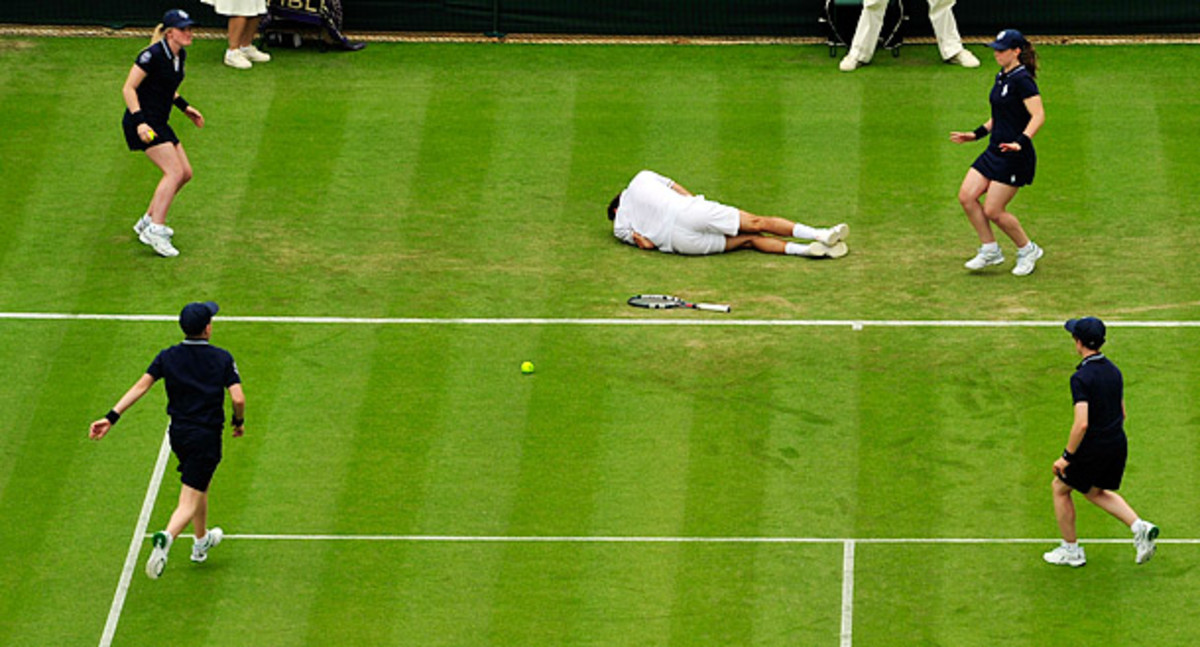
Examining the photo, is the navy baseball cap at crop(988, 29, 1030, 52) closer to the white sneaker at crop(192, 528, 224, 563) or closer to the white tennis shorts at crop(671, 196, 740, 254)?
the white tennis shorts at crop(671, 196, 740, 254)

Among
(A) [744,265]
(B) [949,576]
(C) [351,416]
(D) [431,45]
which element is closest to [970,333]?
(A) [744,265]

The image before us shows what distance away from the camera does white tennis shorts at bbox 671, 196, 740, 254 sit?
23.0 meters

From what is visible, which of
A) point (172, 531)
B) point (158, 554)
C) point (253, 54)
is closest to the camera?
point (158, 554)

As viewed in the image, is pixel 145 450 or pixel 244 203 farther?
pixel 244 203

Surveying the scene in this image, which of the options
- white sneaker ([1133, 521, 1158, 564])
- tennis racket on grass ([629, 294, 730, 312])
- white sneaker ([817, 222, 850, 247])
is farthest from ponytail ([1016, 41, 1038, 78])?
white sneaker ([1133, 521, 1158, 564])

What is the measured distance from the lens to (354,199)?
2458 cm

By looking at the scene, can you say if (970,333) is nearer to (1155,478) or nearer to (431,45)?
(1155,478)

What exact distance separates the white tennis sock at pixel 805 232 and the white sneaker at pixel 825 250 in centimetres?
11

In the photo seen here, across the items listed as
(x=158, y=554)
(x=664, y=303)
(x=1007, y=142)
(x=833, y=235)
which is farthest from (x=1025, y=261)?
(x=158, y=554)

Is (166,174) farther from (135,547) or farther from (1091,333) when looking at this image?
(1091,333)

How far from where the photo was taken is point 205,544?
58.7 feet

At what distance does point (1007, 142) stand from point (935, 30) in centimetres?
630

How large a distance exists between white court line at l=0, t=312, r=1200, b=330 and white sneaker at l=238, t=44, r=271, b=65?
680 cm

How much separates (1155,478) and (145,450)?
27.3 ft
